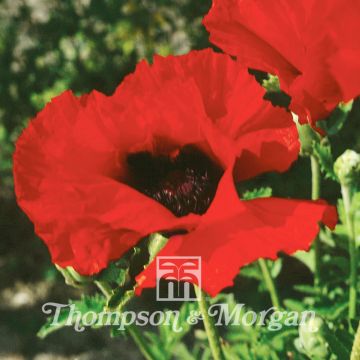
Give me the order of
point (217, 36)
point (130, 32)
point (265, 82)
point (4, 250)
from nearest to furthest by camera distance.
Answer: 1. point (217, 36)
2. point (265, 82)
3. point (130, 32)
4. point (4, 250)

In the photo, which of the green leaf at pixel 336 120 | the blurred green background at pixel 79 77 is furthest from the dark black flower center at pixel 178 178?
the blurred green background at pixel 79 77

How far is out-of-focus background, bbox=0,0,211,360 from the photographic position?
6.21ft

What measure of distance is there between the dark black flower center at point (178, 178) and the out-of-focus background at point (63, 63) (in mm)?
1223

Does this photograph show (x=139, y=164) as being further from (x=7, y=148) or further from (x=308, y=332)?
(x=7, y=148)

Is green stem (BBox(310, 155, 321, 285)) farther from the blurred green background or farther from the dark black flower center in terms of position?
the blurred green background

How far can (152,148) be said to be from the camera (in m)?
0.60

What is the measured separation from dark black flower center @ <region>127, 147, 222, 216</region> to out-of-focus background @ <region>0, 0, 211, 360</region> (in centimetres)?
122

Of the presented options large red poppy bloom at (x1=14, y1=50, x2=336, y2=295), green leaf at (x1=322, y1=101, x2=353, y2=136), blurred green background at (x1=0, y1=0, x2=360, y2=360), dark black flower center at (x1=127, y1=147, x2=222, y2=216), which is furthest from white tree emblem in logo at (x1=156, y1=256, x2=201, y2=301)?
blurred green background at (x1=0, y1=0, x2=360, y2=360)

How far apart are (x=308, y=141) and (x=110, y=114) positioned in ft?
0.96

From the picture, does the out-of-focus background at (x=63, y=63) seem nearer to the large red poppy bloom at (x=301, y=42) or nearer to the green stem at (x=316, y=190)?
the green stem at (x=316, y=190)

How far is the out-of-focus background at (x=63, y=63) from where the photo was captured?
189 centimetres

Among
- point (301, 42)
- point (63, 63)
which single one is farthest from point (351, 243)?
point (63, 63)

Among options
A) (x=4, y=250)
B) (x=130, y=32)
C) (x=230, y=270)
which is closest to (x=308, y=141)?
(x=230, y=270)

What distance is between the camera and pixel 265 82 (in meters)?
0.70
